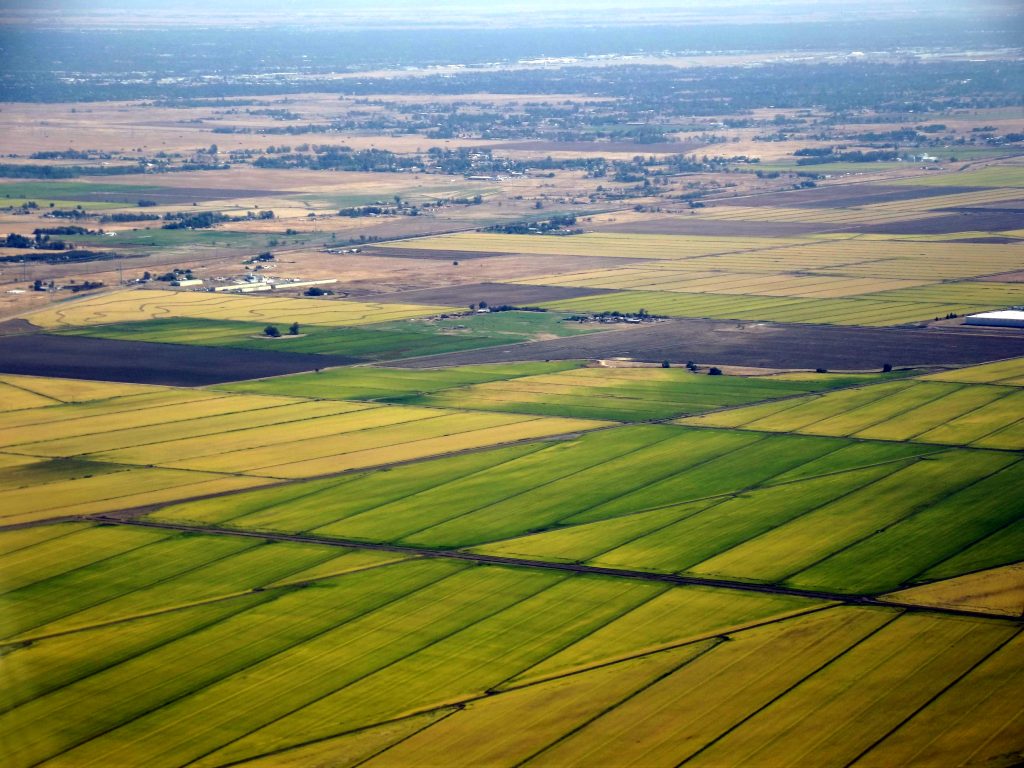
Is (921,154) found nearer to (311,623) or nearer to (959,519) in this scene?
(959,519)

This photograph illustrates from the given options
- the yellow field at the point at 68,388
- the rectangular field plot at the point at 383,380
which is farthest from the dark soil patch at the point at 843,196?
→ the yellow field at the point at 68,388

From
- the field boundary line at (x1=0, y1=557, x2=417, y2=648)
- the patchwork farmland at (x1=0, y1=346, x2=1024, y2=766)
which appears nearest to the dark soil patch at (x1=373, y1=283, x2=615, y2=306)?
the patchwork farmland at (x1=0, y1=346, x2=1024, y2=766)

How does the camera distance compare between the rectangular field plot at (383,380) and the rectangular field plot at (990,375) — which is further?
the rectangular field plot at (383,380)

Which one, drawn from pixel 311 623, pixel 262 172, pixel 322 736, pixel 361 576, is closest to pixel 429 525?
pixel 361 576

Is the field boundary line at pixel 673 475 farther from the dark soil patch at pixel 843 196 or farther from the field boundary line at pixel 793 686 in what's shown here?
the dark soil patch at pixel 843 196

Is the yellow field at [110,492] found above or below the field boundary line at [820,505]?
above

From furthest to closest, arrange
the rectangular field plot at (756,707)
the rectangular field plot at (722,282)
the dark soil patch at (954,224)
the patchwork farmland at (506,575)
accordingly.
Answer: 1. the dark soil patch at (954,224)
2. the rectangular field plot at (722,282)
3. the patchwork farmland at (506,575)
4. the rectangular field plot at (756,707)

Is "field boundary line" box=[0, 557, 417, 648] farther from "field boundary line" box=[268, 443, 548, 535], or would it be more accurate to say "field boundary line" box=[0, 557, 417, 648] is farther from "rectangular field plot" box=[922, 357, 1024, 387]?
"rectangular field plot" box=[922, 357, 1024, 387]
